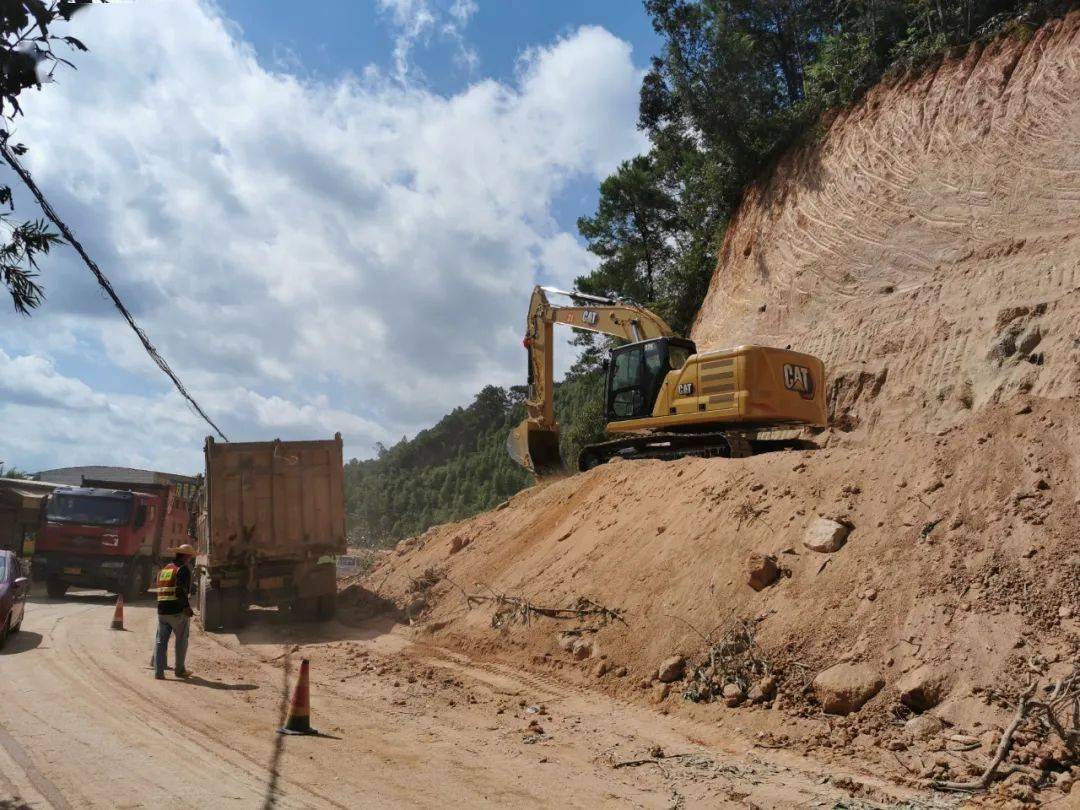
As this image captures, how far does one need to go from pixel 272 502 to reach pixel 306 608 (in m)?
1.89

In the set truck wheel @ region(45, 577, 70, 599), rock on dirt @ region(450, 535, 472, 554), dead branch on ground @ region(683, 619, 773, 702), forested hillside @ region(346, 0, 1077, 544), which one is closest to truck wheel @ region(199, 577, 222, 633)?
rock on dirt @ region(450, 535, 472, 554)

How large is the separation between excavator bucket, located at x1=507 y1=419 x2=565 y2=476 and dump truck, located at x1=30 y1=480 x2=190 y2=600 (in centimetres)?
813

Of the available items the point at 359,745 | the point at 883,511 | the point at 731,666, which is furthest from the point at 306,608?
the point at 883,511

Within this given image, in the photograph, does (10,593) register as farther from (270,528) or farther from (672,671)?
(672,671)

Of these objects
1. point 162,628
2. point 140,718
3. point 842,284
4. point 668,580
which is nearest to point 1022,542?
point 668,580

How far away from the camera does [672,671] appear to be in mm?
8500

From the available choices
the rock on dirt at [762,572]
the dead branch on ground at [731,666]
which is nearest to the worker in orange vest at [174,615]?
the dead branch on ground at [731,666]

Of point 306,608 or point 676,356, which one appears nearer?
point 306,608

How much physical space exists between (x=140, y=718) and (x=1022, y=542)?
7848 millimetres

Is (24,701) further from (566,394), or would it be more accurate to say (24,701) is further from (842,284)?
(566,394)

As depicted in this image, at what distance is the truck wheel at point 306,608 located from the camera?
559 inches

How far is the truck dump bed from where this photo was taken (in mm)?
13430

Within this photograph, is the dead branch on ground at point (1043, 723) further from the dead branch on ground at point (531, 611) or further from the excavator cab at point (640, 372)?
the excavator cab at point (640, 372)

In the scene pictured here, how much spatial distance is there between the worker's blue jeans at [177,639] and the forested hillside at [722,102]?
64.4 ft
